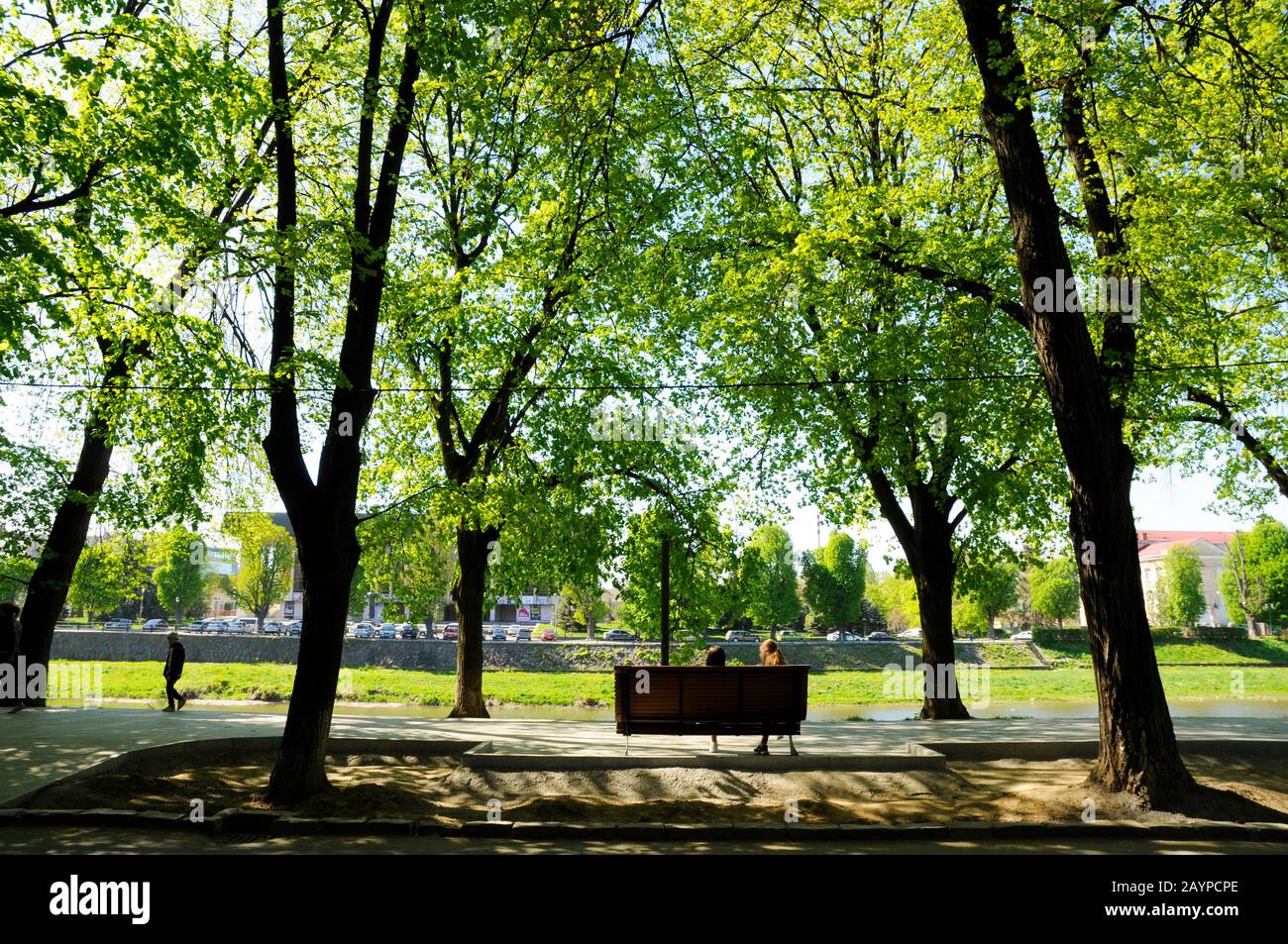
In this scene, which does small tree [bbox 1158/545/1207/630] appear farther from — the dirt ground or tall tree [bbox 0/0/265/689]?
tall tree [bbox 0/0/265/689]

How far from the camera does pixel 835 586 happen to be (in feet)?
240

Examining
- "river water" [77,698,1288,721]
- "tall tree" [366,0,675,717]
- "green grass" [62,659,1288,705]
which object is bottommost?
"green grass" [62,659,1288,705]

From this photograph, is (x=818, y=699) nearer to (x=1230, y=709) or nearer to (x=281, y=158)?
(x=1230, y=709)

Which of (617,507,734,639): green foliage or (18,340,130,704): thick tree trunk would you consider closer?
(18,340,130,704): thick tree trunk

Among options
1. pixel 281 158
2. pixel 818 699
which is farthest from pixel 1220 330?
pixel 818 699

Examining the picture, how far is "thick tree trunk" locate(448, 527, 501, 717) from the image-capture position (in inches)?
672

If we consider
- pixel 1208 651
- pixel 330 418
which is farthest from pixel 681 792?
pixel 1208 651

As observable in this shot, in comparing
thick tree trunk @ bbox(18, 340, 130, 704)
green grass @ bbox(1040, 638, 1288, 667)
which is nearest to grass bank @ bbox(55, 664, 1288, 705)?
green grass @ bbox(1040, 638, 1288, 667)

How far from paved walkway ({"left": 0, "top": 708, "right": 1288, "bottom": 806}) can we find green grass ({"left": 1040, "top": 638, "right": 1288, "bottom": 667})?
37.4 metres

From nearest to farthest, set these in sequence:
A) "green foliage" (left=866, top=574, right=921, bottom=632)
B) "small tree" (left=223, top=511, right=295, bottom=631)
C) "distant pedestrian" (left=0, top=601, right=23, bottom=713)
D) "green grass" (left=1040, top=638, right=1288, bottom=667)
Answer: "distant pedestrian" (left=0, top=601, right=23, bottom=713) → "green grass" (left=1040, top=638, right=1288, bottom=667) → "small tree" (left=223, top=511, right=295, bottom=631) → "green foliage" (left=866, top=574, right=921, bottom=632)

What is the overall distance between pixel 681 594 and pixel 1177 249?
10751 mm

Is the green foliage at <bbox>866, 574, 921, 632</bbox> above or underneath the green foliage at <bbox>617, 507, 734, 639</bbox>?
underneath

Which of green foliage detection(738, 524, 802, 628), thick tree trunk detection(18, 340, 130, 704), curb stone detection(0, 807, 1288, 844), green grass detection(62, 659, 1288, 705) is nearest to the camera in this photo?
curb stone detection(0, 807, 1288, 844)

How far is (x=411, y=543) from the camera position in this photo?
18375mm
